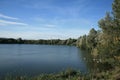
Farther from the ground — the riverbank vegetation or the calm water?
the riverbank vegetation

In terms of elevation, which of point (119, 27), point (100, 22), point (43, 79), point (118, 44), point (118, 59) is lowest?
point (43, 79)

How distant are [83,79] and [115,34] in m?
11.0

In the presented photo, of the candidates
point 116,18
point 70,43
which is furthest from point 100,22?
point 70,43

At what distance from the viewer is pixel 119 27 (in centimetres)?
2327

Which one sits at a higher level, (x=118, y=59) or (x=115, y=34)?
(x=115, y=34)

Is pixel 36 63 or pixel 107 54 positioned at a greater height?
pixel 107 54

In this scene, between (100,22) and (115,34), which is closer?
(115,34)

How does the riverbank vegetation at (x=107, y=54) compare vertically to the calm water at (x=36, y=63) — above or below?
above

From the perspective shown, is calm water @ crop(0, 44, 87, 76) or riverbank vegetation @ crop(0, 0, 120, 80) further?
calm water @ crop(0, 44, 87, 76)

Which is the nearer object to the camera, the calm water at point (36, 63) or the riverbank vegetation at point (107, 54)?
the riverbank vegetation at point (107, 54)

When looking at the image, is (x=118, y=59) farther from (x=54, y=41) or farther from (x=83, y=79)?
(x=54, y=41)

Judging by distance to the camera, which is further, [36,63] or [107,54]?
[36,63]

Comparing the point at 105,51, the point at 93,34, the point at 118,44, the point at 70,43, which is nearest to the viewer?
the point at 118,44

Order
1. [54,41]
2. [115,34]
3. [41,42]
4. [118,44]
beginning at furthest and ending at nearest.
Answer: [41,42] → [54,41] → [115,34] → [118,44]
